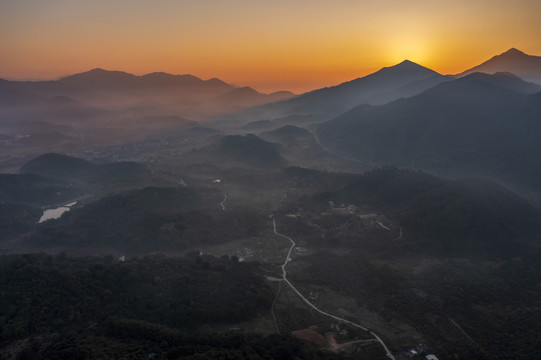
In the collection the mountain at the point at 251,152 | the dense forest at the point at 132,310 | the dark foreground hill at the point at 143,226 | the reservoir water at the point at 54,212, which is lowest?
the reservoir water at the point at 54,212

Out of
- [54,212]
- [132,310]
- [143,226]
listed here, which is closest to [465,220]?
[132,310]

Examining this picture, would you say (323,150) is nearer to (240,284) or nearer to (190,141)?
(190,141)

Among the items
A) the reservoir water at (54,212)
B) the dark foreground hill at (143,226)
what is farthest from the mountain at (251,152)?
the reservoir water at (54,212)

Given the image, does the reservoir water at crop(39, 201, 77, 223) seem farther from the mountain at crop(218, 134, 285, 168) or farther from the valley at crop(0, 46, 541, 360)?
the mountain at crop(218, 134, 285, 168)

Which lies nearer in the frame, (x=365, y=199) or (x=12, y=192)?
(x=365, y=199)

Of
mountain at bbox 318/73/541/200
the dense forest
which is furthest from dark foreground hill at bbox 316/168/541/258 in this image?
mountain at bbox 318/73/541/200

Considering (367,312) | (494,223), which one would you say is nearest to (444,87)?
(494,223)

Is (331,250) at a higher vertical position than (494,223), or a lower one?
lower

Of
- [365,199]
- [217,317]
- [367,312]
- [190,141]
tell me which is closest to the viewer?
[217,317]

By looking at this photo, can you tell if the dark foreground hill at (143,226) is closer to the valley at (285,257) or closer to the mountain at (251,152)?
the valley at (285,257)
